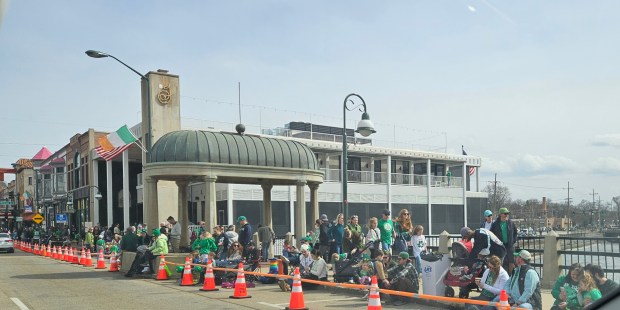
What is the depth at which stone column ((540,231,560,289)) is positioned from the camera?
46.3 feet

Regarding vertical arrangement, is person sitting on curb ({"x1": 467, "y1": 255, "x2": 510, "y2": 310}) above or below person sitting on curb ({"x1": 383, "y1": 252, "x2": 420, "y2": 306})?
above

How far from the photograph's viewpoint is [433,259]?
39.8 feet

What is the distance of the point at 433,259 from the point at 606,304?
8.80 metres

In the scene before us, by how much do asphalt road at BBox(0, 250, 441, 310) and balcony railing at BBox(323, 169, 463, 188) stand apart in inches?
1127

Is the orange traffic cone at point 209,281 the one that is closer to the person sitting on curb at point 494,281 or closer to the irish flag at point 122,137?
the person sitting on curb at point 494,281

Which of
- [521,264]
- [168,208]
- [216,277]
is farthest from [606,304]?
[168,208]

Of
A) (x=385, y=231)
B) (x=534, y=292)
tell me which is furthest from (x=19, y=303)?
(x=534, y=292)

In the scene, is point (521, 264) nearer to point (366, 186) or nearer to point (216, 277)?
point (216, 277)

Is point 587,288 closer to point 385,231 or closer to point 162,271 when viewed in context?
point 385,231

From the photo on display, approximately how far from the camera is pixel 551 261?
1416cm

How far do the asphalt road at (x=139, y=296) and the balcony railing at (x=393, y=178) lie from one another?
28.6 m

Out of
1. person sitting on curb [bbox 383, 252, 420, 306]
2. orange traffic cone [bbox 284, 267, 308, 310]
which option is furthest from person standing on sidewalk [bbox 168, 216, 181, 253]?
person sitting on curb [bbox 383, 252, 420, 306]

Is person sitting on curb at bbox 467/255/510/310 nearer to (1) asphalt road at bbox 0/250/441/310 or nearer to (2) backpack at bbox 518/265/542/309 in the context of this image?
(2) backpack at bbox 518/265/542/309

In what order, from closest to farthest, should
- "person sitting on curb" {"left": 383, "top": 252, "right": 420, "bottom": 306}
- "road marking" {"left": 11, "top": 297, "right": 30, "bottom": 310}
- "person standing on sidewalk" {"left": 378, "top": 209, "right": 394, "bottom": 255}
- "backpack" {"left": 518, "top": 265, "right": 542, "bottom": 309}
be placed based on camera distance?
"backpack" {"left": 518, "top": 265, "right": 542, "bottom": 309}
"person sitting on curb" {"left": 383, "top": 252, "right": 420, "bottom": 306}
"road marking" {"left": 11, "top": 297, "right": 30, "bottom": 310}
"person standing on sidewalk" {"left": 378, "top": 209, "right": 394, "bottom": 255}
